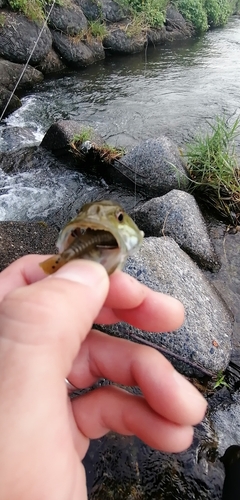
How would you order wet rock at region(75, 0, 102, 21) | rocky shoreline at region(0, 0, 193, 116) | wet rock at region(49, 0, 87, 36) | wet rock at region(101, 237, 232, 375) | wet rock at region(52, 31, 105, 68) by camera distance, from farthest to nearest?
1. wet rock at region(75, 0, 102, 21)
2. wet rock at region(49, 0, 87, 36)
3. wet rock at region(52, 31, 105, 68)
4. rocky shoreline at region(0, 0, 193, 116)
5. wet rock at region(101, 237, 232, 375)

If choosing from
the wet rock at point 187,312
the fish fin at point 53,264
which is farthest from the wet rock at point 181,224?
the fish fin at point 53,264

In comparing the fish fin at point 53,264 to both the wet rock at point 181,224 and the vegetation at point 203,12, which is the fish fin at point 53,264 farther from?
the vegetation at point 203,12

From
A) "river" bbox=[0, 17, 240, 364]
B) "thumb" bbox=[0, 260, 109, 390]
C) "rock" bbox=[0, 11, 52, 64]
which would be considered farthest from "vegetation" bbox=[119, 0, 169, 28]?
"thumb" bbox=[0, 260, 109, 390]

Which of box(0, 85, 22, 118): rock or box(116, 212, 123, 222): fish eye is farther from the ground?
box(116, 212, 123, 222): fish eye

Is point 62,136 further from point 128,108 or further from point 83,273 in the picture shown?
point 83,273

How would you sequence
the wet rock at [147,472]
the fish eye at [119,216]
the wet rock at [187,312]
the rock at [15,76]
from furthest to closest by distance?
the rock at [15,76], the wet rock at [187,312], the wet rock at [147,472], the fish eye at [119,216]

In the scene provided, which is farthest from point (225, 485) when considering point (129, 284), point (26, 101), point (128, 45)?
point (128, 45)

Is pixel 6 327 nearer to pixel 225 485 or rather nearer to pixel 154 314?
pixel 154 314

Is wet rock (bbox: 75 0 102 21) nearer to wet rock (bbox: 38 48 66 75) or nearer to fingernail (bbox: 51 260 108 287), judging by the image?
wet rock (bbox: 38 48 66 75)
